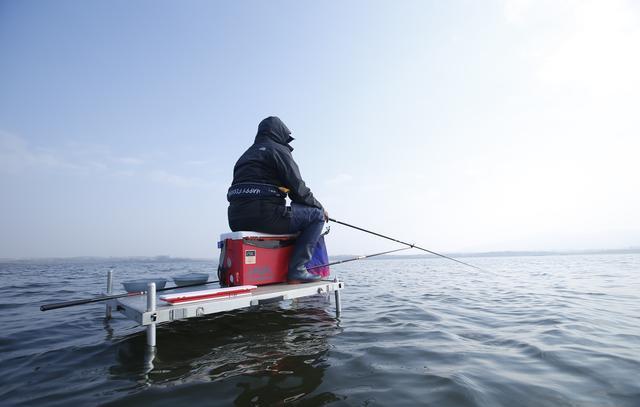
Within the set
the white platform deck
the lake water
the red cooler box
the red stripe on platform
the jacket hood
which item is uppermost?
the jacket hood

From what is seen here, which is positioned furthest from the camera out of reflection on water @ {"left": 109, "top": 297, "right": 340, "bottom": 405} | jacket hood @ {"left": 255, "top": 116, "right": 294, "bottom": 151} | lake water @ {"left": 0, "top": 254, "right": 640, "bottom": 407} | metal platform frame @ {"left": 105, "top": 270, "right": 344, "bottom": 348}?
jacket hood @ {"left": 255, "top": 116, "right": 294, "bottom": 151}

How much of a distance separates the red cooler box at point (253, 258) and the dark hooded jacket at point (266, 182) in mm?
258

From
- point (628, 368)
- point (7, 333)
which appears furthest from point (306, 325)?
point (7, 333)

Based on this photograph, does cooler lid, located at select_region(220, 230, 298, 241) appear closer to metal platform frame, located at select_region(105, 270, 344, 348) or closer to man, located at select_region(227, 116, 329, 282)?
man, located at select_region(227, 116, 329, 282)

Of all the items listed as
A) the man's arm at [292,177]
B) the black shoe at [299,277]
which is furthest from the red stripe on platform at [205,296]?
the man's arm at [292,177]

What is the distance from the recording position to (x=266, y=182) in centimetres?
539

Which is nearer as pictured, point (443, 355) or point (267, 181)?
point (443, 355)

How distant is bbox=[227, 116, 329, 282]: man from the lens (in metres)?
5.36

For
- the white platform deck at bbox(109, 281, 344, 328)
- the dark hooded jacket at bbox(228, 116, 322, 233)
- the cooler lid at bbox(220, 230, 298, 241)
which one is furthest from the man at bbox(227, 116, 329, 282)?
the white platform deck at bbox(109, 281, 344, 328)

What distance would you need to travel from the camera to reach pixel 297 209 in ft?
18.7

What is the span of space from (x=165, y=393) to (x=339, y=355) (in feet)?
6.04

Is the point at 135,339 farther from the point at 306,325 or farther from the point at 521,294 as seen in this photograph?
the point at 521,294

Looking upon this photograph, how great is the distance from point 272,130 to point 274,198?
4.75 feet

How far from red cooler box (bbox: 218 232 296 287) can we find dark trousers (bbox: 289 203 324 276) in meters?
0.21
